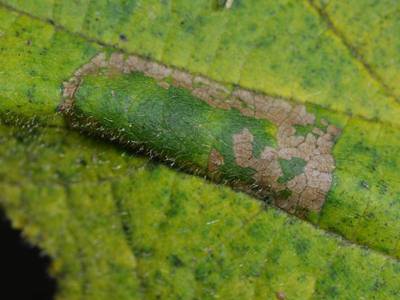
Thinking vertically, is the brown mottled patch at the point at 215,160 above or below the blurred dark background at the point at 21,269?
above

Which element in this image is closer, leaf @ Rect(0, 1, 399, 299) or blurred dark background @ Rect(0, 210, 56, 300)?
leaf @ Rect(0, 1, 399, 299)

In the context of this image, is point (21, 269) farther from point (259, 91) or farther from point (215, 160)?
point (259, 91)

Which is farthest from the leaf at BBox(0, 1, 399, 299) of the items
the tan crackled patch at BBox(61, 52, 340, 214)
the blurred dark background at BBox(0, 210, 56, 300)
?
the blurred dark background at BBox(0, 210, 56, 300)

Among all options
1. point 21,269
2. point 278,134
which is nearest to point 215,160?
point 278,134

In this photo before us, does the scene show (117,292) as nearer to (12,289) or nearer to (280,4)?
(12,289)

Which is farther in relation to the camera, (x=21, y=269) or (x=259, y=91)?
(x=21, y=269)

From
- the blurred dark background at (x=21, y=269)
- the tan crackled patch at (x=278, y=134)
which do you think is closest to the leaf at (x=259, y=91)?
the tan crackled patch at (x=278, y=134)

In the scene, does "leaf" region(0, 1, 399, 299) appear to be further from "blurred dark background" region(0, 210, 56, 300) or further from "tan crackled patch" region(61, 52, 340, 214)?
"blurred dark background" region(0, 210, 56, 300)

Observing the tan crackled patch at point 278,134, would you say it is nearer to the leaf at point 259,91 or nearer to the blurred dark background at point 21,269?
the leaf at point 259,91

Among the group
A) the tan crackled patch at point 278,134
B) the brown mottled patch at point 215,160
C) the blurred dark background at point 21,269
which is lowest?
the blurred dark background at point 21,269
